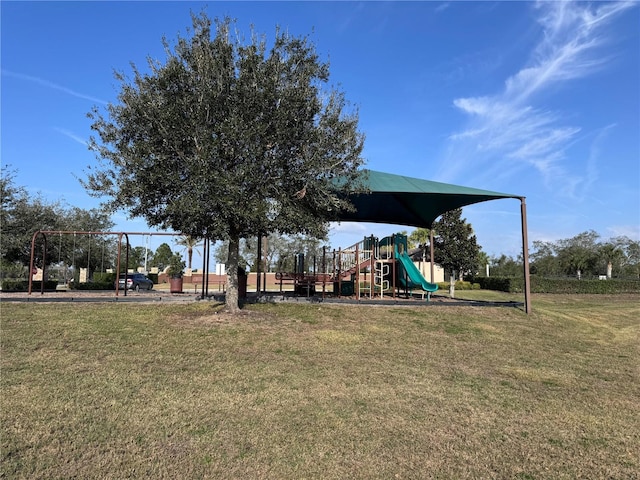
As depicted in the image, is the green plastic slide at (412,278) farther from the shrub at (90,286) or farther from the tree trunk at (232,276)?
the shrub at (90,286)

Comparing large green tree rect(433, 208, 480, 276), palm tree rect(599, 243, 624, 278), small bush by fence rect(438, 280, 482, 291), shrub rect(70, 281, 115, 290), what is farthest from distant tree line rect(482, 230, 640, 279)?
shrub rect(70, 281, 115, 290)

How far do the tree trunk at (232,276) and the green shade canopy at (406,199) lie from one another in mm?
4090

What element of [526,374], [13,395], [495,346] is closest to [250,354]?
[13,395]

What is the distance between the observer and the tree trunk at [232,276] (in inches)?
439

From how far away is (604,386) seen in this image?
6902 millimetres

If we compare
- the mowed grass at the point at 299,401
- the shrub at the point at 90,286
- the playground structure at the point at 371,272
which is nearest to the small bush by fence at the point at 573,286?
the playground structure at the point at 371,272

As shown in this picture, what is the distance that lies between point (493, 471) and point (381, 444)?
1047mm

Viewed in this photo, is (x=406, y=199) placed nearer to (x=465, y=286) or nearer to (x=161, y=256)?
(x=465, y=286)

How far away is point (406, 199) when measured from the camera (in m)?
17.3

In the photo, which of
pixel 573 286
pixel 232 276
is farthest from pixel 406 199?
pixel 573 286

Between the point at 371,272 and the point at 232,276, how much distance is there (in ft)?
20.4

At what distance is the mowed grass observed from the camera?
4.02 m

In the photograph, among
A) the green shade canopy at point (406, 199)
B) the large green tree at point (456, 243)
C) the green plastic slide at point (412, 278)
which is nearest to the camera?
the green shade canopy at point (406, 199)

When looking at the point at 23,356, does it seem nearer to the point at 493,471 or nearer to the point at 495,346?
the point at 493,471
